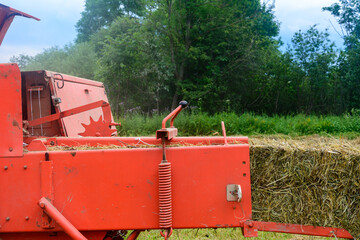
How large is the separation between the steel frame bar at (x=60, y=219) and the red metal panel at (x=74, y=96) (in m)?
1.86

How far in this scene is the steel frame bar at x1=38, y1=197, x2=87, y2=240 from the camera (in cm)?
238

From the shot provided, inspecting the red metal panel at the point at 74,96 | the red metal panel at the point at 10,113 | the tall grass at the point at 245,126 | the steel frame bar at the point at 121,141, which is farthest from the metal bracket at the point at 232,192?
the tall grass at the point at 245,126

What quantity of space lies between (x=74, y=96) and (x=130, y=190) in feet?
8.10

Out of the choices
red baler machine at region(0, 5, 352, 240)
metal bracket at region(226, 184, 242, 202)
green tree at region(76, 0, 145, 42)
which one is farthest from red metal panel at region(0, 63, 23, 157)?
green tree at region(76, 0, 145, 42)

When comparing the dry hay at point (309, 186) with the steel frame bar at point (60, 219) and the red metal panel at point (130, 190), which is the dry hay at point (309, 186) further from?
the steel frame bar at point (60, 219)

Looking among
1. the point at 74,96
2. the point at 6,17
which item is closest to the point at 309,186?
the point at 74,96

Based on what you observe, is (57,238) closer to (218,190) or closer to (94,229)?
(94,229)

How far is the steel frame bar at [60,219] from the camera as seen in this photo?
238 centimetres

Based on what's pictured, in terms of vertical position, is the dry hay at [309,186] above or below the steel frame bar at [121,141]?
below

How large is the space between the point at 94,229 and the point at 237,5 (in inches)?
732

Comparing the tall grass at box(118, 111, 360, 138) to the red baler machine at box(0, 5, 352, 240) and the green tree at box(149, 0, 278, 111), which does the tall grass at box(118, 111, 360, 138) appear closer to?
the green tree at box(149, 0, 278, 111)

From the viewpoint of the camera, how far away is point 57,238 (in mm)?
2643

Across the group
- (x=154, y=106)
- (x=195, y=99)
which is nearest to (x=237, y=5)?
(x=195, y=99)

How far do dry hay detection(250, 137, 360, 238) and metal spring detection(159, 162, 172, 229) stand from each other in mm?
1189
